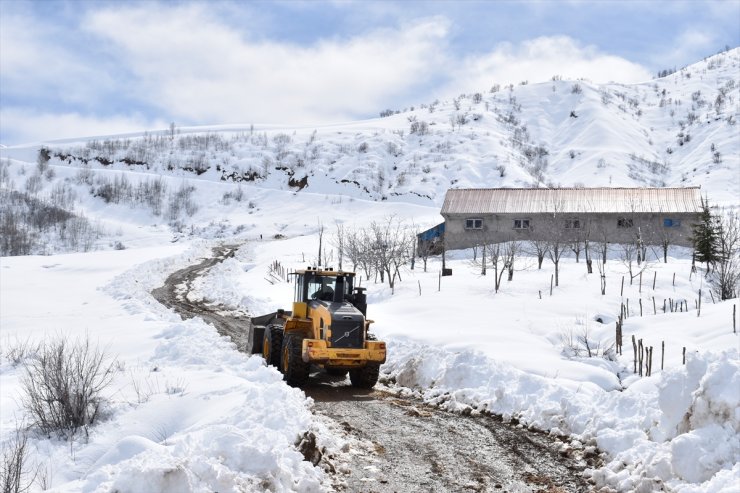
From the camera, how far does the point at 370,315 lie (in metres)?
25.9

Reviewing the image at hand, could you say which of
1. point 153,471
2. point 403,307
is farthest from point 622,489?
point 403,307

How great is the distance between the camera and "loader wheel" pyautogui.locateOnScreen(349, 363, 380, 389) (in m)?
14.2

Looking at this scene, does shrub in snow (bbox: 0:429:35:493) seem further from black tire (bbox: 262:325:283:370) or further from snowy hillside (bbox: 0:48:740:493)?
black tire (bbox: 262:325:283:370)

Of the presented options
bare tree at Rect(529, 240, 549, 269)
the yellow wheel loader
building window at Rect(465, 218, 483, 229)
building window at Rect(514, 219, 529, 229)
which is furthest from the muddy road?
building window at Rect(514, 219, 529, 229)

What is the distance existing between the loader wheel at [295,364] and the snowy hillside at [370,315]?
1176 millimetres

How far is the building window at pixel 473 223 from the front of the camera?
179 ft

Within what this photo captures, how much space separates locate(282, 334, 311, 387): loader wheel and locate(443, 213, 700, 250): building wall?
37.1 metres

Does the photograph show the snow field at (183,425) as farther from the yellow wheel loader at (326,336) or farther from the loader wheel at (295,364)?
the yellow wheel loader at (326,336)

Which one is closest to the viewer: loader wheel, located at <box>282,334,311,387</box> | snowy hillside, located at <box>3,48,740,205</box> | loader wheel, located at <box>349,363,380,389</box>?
loader wheel, located at <box>282,334,311,387</box>

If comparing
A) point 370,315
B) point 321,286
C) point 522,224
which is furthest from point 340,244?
point 321,286

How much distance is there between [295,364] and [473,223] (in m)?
42.5

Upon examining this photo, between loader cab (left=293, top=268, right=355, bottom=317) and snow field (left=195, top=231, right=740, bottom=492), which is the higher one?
loader cab (left=293, top=268, right=355, bottom=317)

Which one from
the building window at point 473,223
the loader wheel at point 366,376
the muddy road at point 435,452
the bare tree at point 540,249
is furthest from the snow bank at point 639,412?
the building window at point 473,223

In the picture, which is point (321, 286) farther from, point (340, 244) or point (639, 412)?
point (340, 244)
